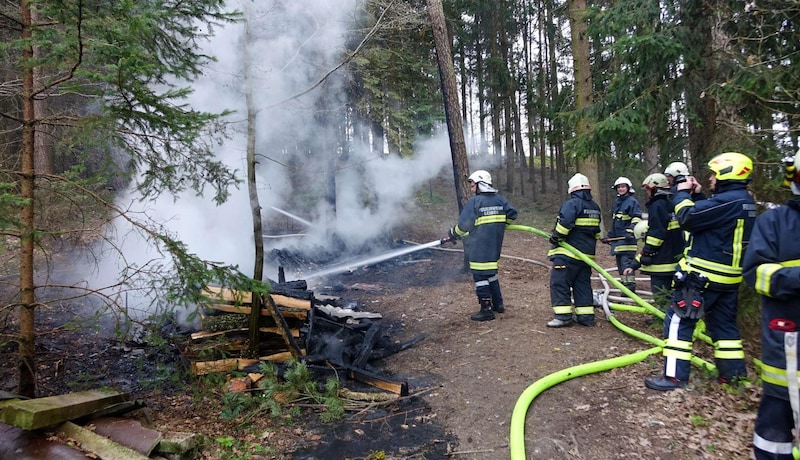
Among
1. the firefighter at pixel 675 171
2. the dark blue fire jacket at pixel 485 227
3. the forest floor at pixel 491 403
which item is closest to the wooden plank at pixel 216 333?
the forest floor at pixel 491 403

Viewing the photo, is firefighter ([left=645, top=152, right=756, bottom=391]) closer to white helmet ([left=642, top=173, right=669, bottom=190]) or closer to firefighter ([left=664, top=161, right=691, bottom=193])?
firefighter ([left=664, top=161, right=691, bottom=193])

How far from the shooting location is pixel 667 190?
5.86 meters

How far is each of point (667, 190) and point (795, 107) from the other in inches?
63.7

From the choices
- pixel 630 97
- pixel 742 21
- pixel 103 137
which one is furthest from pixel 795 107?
pixel 103 137

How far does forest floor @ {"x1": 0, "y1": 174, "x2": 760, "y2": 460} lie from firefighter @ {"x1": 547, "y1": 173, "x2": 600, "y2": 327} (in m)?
0.28

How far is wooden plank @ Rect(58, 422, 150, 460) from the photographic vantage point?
3.06 m

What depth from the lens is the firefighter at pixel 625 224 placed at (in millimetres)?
7539

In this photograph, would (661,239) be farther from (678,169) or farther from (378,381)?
(378,381)

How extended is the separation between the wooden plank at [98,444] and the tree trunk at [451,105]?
24.6ft

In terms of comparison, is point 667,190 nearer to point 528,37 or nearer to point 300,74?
point 300,74

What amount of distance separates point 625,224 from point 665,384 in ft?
14.0

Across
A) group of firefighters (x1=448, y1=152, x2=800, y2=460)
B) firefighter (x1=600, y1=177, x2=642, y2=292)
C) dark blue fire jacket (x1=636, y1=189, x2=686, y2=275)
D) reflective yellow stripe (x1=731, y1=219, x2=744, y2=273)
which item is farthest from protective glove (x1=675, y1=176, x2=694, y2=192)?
firefighter (x1=600, y1=177, x2=642, y2=292)

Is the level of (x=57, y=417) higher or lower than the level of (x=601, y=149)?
lower

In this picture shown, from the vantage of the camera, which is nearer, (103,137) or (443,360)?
(103,137)
